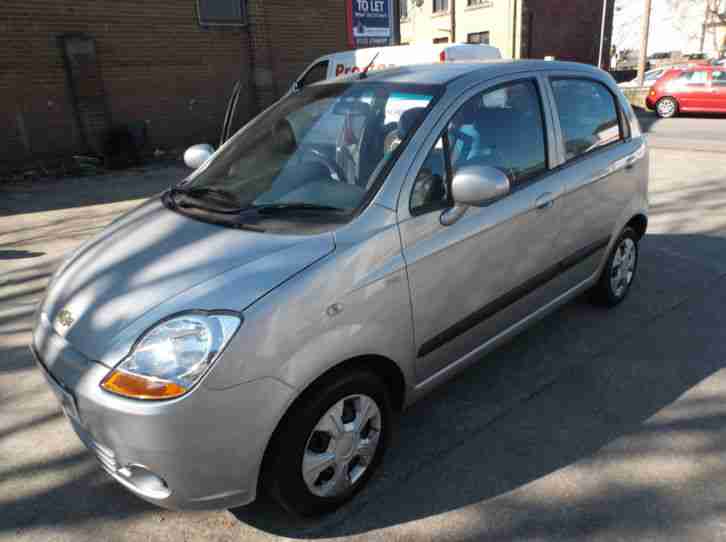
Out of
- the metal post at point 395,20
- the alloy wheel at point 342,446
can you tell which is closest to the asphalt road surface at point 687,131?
the metal post at point 395,20

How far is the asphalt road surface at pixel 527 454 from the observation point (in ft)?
7.70

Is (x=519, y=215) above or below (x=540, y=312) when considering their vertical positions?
above

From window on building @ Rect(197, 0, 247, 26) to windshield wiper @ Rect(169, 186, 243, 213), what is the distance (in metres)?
10.6

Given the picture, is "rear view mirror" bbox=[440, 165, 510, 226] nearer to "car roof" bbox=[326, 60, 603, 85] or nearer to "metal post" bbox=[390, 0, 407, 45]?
"car roof" bbox=[326, 60, 603, 85]

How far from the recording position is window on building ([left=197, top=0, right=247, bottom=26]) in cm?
1220

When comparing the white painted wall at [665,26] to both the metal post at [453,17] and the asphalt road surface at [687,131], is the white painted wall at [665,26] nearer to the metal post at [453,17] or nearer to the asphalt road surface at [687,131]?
the metal post at [453,17]

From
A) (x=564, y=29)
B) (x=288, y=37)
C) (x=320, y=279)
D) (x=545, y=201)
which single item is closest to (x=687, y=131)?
(x=288, y=37)

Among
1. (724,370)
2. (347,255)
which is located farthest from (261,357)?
(724,370)

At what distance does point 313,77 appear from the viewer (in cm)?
1238

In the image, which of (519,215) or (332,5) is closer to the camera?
(519,215)

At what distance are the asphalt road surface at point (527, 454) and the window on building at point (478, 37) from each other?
29590 millimetres

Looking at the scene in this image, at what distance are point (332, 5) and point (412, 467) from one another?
13496 millimetres

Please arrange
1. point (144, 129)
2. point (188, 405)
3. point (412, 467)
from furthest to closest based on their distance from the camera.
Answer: point (144, 129), point (412, 467), point (188, 405)

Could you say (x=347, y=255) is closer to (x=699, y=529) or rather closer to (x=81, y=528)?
(x=81, y=528)
